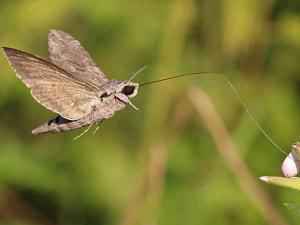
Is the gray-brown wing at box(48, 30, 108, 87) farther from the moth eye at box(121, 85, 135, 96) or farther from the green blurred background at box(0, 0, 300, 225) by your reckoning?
the green blurred background at box(0, 0, 300, 225)

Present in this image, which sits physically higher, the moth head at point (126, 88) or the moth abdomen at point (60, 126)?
the moth head at point (126, 88)

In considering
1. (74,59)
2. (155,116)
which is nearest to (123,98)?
(74,59)

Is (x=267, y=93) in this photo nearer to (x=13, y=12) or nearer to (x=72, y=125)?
(x=13, y=12)

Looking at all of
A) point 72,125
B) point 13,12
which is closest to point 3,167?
point 13,12

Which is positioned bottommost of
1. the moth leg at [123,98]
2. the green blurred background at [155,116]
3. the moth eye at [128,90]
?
the green blurred background at [155,116]

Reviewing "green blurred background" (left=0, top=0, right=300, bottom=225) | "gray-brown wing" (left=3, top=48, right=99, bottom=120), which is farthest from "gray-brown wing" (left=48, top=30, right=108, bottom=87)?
"green blurred background" (left=0, top=0, right=300, bottom=225)

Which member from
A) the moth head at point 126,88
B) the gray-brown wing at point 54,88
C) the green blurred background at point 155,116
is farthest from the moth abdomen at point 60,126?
the green blurred background at point 155,116

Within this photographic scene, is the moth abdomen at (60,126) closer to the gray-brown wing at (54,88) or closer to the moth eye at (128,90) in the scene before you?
the gray-brown wing at (54,88)

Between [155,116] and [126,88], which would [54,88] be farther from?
[155,116]
